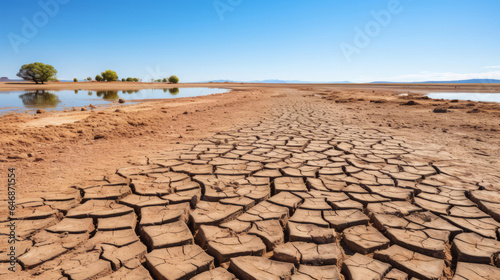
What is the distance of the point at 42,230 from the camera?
172 centimetres

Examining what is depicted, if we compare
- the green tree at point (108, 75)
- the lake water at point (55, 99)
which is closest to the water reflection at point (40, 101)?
the lake water at point (55, 99)

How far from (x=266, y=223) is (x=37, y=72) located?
4532 cm

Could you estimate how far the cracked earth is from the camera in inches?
54.8

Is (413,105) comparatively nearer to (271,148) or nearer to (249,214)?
(271,148)

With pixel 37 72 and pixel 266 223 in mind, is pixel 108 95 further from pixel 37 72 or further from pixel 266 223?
pixel 37 72

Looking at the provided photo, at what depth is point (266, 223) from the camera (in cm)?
181

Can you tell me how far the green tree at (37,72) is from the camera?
36.3 meters

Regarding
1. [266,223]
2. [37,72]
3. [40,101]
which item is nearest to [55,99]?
[40,101]

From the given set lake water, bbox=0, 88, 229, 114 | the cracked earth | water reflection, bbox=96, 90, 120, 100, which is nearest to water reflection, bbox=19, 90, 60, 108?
lake water, bbox=0, 88, 229, 114

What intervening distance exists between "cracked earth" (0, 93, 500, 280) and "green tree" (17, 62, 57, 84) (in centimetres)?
4372

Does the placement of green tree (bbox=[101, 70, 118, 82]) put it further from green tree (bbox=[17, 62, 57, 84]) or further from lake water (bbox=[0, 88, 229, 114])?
lake water (bbox=[0, 88, 229, 114])

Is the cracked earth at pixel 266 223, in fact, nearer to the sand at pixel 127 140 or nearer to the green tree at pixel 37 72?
the sand at pixel 127 140

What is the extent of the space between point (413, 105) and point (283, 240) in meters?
9.42

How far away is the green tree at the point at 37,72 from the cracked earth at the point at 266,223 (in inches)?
1721
